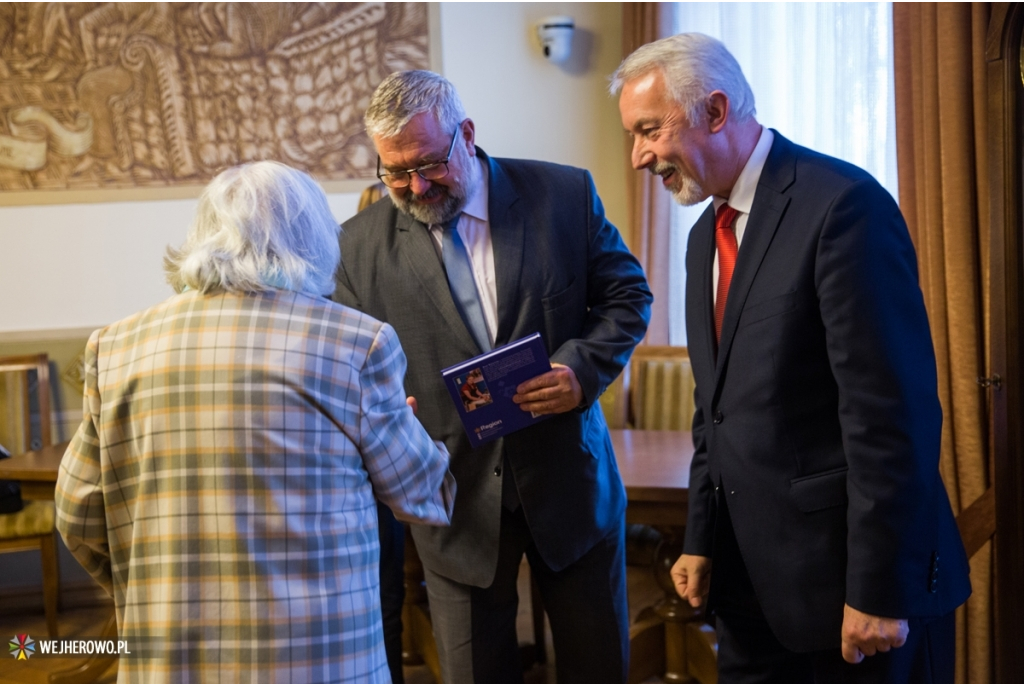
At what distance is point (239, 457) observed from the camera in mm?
1396

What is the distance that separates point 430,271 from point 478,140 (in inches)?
115

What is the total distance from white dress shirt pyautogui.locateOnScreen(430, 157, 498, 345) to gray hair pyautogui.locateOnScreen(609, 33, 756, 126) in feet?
1.71

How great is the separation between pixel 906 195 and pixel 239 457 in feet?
8.59

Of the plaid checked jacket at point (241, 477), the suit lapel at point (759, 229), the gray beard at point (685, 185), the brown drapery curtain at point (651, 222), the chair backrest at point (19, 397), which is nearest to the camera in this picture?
the plaid checked jacket at point (241, 477)

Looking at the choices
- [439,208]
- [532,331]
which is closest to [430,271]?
[439,208]

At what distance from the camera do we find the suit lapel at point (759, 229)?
1.57m

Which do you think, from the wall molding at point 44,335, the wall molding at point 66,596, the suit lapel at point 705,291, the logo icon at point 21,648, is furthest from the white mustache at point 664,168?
the wall molding at point 66,596

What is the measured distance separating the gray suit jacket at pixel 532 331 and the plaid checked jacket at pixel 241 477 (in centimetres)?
53

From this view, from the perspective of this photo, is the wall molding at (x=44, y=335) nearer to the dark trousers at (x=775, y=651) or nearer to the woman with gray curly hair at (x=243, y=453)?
the woman with gray curly hair at (x=243, y=453)

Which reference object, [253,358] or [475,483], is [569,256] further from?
[253,358]

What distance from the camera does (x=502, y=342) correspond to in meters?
2.01

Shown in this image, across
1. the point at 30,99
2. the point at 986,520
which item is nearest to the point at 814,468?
the point at 986,520

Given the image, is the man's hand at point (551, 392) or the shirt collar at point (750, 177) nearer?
the shirt collar at point (750, 177)

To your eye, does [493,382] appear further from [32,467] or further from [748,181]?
[32,467]
